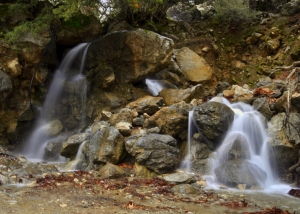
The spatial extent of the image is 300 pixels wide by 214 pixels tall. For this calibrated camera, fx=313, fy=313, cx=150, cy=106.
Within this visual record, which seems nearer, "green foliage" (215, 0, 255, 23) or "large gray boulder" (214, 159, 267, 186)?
"large gray boulder" (214, 159, 267, 186)

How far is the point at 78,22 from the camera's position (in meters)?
15.8

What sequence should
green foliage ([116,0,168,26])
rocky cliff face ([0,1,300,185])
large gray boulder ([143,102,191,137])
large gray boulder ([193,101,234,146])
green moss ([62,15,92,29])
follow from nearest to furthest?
large gray boulder ([193,101,234,146]), large gray boulder ([143,102,191,137]), rocky cliff face ([0,1,300,185]), green moss ([62,15,92,29]), green foliage ([116,0,168,26])

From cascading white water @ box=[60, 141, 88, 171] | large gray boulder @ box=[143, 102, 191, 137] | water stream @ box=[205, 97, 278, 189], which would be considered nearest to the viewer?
water stream @ box=[205, 97, 278, 189]

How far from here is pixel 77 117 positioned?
1445 cm

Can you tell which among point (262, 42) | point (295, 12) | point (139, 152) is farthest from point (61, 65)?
point (295, 12)

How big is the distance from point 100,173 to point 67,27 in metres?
8.64

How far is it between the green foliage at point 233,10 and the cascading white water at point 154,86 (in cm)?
796

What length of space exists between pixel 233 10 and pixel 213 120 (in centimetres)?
1246

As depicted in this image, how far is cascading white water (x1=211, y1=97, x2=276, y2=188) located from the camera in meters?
10.6

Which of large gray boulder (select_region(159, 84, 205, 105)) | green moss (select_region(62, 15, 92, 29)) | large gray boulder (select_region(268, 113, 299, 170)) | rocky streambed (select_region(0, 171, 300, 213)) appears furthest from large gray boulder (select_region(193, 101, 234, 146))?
green moss (select_region(62, 15, 92, 29))

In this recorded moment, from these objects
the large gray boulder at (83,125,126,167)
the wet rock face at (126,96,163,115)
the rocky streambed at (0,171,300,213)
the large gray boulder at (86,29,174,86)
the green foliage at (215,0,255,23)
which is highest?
the green foliage at (215,0,255,23)

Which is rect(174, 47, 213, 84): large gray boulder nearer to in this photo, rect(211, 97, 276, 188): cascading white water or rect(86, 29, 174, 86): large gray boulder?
rect(86, 29, 174, 86): large gray boulder

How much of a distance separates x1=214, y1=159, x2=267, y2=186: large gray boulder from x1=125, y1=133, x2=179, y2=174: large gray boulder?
4.93 ft

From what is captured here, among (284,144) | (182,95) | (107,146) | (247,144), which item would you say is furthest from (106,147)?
(284,144)
